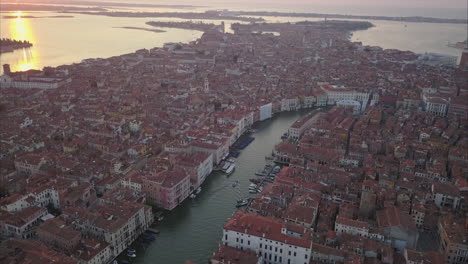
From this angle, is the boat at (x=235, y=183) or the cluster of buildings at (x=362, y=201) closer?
the cluster of buildings at (x=362, y=201)

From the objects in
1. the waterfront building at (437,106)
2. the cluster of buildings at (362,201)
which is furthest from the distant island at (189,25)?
the cluster of buildings at (362,201)

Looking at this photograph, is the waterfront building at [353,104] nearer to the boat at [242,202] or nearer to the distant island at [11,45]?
the boat at [242,202]

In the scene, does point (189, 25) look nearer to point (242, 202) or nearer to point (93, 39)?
point (93, 39)

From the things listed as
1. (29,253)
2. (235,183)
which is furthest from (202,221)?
(29,253)

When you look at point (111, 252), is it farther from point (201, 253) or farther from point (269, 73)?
point (269, 73)

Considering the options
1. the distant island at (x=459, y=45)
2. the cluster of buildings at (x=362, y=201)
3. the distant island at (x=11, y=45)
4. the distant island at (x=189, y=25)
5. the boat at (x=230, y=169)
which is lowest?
the boat at (x=230, y=169)

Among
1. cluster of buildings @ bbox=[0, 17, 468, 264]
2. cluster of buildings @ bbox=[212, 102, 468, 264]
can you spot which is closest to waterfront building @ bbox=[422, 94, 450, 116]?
cluster of buildings @ bbox=[0, 17, 468, 264]
